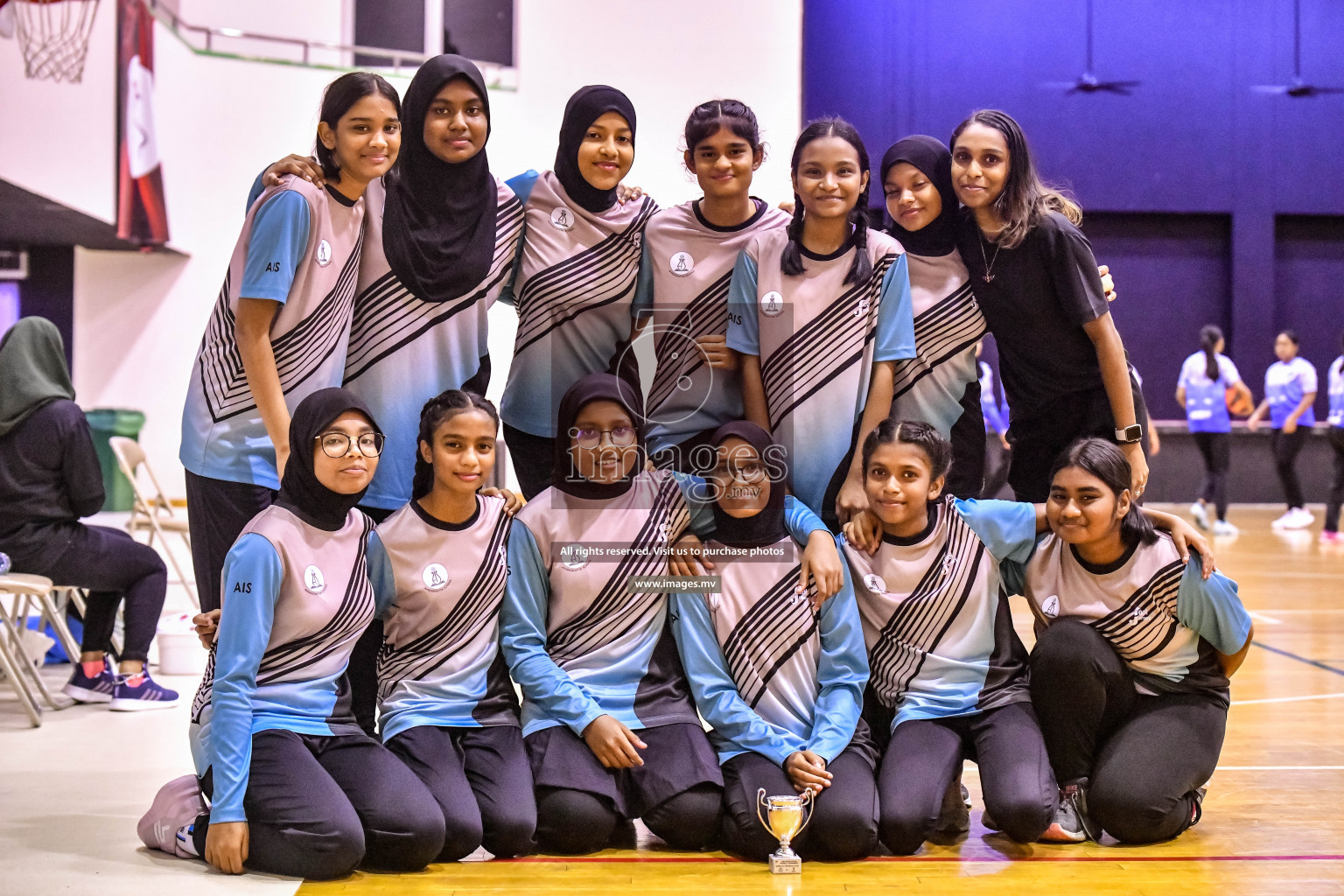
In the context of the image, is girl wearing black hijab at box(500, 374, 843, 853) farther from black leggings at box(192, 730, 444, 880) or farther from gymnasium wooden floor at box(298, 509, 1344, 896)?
black leggings at box(192, 730, 444, 880)

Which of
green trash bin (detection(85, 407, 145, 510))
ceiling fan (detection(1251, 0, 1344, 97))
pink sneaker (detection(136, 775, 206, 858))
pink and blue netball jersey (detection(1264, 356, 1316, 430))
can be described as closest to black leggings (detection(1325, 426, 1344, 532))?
pink and blue netball jersey (detection(1264, 356, 1316, 430))

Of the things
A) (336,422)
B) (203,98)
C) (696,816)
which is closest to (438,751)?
(696,816)

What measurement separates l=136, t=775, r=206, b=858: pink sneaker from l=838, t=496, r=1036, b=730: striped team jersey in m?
Answer: 1.52

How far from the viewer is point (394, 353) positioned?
2.83m

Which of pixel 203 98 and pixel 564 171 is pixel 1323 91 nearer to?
pixel 203 98

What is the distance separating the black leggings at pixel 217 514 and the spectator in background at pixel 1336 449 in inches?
336

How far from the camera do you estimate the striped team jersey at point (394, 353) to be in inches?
111

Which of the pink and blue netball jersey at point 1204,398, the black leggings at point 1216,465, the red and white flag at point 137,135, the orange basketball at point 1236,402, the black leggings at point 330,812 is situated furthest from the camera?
the orange basketball at point 1236,402

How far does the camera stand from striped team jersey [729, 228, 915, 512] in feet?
9.36

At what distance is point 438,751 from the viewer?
257cm

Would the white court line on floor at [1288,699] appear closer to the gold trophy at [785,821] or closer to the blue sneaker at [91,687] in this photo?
the gold trophy at [785,821]

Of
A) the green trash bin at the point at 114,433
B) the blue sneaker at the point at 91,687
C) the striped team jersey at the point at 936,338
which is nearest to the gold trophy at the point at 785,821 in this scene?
the striped team jersey at the point at 936,338

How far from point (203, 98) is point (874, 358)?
8.53 m

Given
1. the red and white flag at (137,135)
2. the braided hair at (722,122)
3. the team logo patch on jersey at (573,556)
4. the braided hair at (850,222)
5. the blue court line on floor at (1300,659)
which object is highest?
the red and white flag at (137,135)
